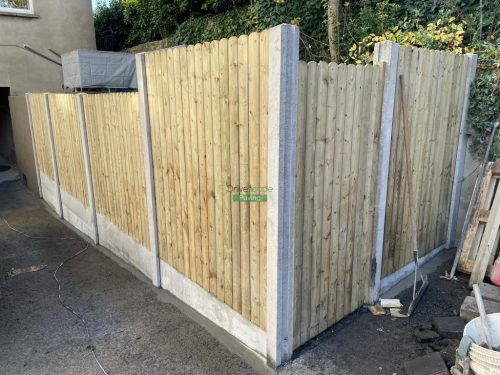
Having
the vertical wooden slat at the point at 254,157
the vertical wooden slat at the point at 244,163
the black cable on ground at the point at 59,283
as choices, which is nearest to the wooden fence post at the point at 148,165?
the black cable on ground at the point at 59,283

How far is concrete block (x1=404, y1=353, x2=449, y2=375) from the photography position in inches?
111

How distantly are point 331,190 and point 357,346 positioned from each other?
1.40m

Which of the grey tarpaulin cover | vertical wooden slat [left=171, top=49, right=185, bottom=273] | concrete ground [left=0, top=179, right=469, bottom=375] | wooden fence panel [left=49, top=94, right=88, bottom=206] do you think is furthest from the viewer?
the grey tarpaulin cover

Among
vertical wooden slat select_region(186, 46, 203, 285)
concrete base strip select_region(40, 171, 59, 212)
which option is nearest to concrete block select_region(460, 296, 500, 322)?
vertical wooden slat select_region(186, 46, 203, 285)

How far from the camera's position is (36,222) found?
718cm

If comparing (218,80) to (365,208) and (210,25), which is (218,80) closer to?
(365,208)

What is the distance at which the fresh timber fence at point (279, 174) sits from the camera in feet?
9.04

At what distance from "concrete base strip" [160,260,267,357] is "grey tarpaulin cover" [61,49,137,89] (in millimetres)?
6089

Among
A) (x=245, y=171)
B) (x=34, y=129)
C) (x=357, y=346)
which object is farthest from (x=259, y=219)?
(x=34, y=129)

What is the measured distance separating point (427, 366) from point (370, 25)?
17.9ft

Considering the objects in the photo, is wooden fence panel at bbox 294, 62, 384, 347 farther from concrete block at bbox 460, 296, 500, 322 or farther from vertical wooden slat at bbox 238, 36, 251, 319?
concrete block at bbox 460, 296, 500, 322

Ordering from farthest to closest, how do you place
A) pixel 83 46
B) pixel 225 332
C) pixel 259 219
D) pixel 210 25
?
1. pixel 83 46
2. pixel 210 25
3. pixel 225 332
4. pixel 259 219

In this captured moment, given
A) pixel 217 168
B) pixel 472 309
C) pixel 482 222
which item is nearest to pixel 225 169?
pixel 217 168

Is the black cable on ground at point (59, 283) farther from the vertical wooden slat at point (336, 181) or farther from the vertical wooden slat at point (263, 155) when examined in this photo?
the vertical wooden slat at point (336, 181)
